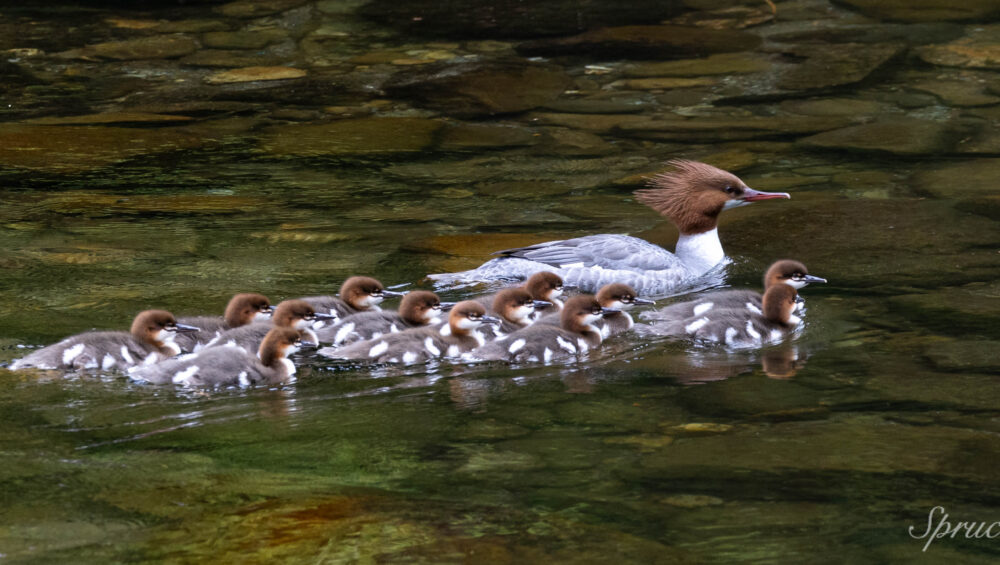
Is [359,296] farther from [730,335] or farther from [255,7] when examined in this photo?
[255,7]

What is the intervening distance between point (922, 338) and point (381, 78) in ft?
26.4

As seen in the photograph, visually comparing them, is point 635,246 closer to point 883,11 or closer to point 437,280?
point 437,280

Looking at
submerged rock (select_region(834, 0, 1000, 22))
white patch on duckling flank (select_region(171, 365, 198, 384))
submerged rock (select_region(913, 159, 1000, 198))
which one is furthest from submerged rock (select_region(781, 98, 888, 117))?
white patch on duckling flank (select_region(171, 365, 198, 384))

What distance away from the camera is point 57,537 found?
4.71 m

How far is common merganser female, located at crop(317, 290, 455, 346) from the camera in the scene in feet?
22.6

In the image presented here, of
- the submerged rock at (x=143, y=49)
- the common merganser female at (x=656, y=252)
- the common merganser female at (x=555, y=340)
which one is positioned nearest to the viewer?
the common merganser female at (x=555, y=340)

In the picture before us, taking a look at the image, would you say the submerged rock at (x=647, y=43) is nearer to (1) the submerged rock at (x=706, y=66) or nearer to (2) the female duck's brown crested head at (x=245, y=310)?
(1) the submerged rock at (x=706, y=66)

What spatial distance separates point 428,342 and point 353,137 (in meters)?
5.43

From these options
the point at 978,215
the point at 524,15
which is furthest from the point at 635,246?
the point at 524,15

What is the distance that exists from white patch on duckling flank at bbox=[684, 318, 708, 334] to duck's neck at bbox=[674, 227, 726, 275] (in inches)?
59.1

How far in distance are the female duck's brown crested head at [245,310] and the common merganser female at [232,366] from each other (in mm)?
580

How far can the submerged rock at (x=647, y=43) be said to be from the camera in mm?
14470

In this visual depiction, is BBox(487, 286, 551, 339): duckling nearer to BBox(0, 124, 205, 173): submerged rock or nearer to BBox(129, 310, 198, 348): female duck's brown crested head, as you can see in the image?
BBox(129, 310, 198, 348): female duck's brown crested head

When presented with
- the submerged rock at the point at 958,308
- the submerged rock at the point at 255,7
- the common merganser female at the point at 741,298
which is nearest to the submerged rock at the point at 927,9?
the submerged rock at the point at 255,7
